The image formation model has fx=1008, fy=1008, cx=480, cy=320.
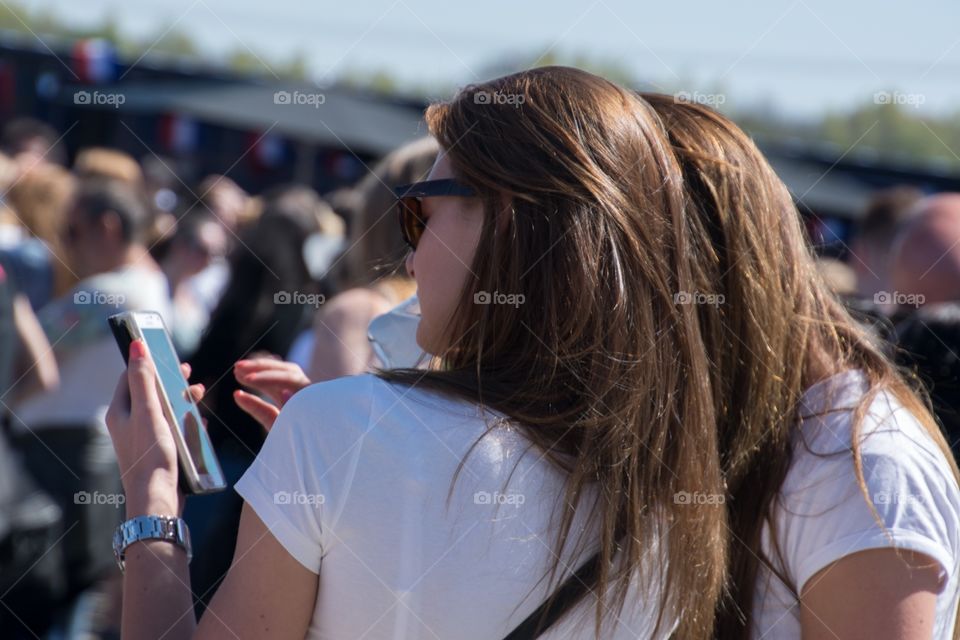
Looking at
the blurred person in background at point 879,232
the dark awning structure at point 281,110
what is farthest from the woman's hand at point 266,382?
the dark awning structure at point 281,110

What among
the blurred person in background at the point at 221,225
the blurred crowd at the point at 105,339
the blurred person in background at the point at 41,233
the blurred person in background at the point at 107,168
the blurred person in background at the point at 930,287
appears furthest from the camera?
the blurred person in background at the point at 221,225

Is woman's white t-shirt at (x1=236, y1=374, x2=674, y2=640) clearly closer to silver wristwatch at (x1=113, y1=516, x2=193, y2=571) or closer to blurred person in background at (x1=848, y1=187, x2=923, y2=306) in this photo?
silver wristwatch at (x1=113, y1=516, x2=193, y2=571)

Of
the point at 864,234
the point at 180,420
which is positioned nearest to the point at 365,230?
the point at 180,420

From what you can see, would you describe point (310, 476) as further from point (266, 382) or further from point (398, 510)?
point (266, 382)

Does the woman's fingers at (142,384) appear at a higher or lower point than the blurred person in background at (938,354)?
higher

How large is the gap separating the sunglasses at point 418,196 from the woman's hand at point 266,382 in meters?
0.40

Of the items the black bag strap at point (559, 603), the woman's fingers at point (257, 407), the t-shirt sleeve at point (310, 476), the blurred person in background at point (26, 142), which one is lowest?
the black bag strap at point (559, 603)

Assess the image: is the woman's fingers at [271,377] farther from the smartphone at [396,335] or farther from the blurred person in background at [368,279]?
the blurred person in background at [368,279]

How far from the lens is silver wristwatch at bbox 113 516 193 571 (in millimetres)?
1314

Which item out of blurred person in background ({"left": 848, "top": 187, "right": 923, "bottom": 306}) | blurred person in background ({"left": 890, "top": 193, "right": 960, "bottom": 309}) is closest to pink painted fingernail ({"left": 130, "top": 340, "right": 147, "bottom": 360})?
blurred person in background ({"left": 890, "top": 193, "right": 960, "bottom": 309})

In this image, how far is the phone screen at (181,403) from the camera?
1.50 meters

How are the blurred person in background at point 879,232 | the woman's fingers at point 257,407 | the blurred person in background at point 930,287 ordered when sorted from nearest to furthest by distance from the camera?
the woman's fingers at point 257,407 → the blurred person in background at point 930,287 → the blurred person in background at point 879,232

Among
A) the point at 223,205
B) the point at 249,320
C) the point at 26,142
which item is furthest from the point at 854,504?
the point at 26,142

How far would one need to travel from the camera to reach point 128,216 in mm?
3947
